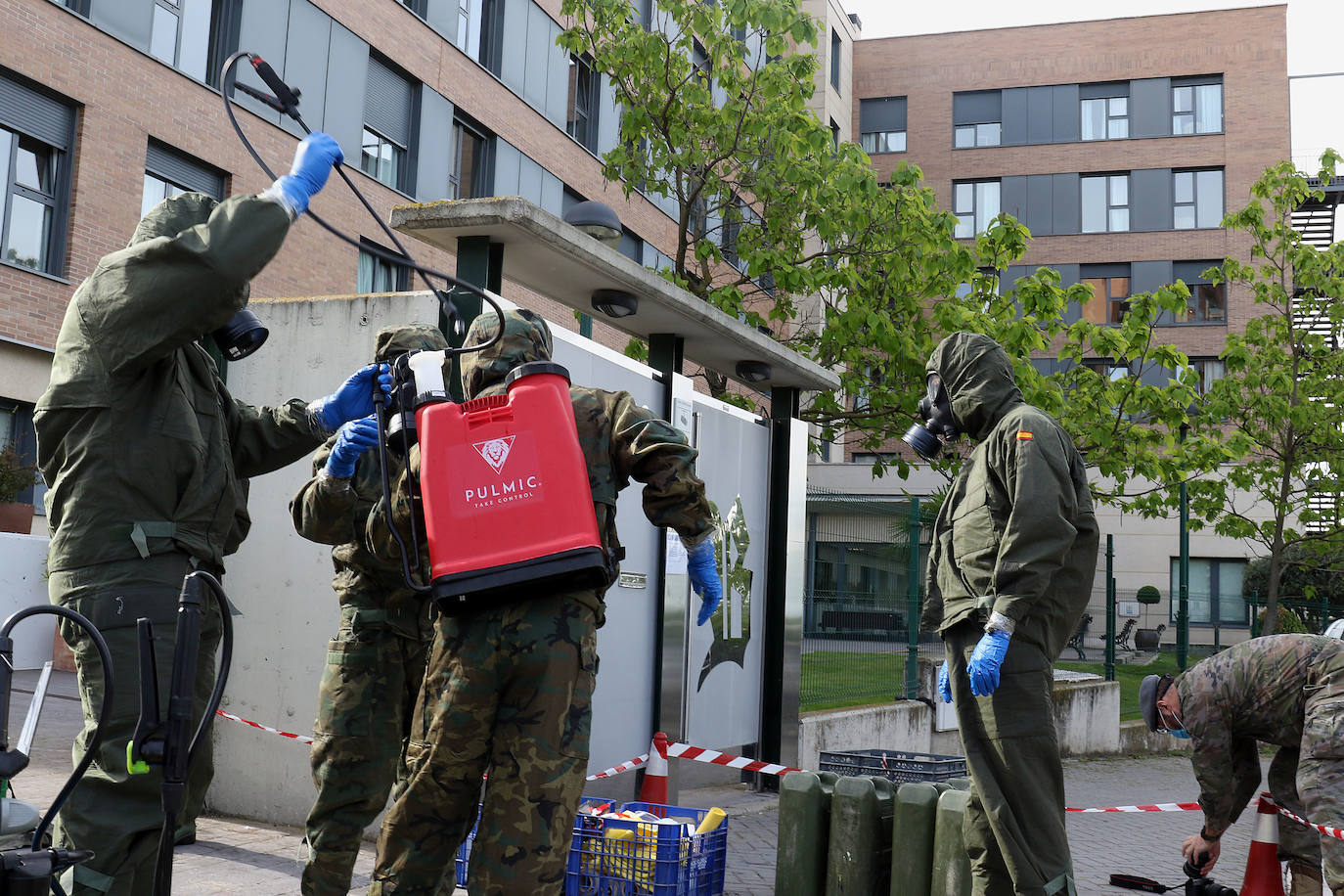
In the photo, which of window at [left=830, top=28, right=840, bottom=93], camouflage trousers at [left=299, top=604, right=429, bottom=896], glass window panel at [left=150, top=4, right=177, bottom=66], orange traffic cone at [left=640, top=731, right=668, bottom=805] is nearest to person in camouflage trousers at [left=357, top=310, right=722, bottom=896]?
camouflage trousers at [left=299, top=604, right=429, bottom=896]

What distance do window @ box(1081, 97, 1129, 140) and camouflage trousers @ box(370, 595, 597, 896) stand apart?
44.8m

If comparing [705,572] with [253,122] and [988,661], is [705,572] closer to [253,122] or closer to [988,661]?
[988,661]

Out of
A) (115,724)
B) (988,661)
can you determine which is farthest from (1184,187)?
(115,724)

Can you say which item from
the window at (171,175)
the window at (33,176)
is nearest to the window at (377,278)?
the window at (171,175)

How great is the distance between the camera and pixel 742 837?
314 inches

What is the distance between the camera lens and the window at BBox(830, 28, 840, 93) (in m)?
43.7

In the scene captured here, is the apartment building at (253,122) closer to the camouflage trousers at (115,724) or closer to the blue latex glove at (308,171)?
the blue latex glove at (308,171)

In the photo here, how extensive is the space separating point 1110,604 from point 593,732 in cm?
1324

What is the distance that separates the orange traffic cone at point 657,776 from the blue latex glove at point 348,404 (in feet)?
9.84

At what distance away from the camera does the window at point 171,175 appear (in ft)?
62.5

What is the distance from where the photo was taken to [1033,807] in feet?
15.6

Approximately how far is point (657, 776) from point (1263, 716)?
9.71 ft

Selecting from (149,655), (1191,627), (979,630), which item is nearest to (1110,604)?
(1191,627)

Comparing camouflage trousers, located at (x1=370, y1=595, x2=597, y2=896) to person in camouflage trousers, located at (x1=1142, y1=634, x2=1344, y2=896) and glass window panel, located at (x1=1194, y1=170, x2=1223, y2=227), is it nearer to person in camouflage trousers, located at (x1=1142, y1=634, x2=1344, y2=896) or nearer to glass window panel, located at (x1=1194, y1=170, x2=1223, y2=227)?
person in camouflage trousers, located at (x1=1142, y1=634, x2=1344, y2=896)
